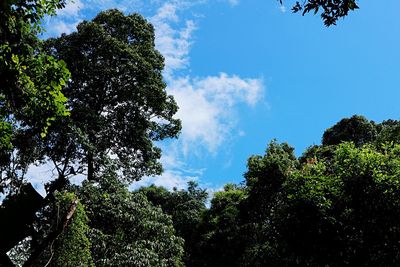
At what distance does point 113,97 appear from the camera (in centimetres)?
1761

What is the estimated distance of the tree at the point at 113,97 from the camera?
16.1 metres

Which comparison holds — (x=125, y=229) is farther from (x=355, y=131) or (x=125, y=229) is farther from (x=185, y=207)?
(x=355, y=131)

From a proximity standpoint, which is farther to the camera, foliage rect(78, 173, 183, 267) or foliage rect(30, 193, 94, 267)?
foliage rect(78, 173, 183, 267)

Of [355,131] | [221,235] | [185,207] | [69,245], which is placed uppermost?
[355,131]

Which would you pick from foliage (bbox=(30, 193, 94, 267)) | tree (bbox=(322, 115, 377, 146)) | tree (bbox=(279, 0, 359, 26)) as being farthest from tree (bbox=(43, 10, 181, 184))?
tree (bbox=(322, 115, 377, 146))

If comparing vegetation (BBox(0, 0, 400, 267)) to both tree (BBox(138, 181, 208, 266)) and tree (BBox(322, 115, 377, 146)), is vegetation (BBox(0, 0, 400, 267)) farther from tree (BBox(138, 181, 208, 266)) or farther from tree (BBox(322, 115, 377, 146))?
tree (BBox(322, 115, 377, 146))

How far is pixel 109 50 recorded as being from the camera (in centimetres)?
1670

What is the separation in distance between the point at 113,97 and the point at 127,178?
152 inches

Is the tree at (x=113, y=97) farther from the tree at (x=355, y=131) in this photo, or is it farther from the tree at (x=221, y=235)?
the tree at (x=355, y=131)

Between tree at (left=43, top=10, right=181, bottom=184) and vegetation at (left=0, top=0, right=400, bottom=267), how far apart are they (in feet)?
0.17

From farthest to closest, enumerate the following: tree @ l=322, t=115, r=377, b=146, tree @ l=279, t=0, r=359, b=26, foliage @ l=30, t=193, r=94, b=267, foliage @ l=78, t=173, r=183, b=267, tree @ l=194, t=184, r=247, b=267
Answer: tree @ l=322, t=115, r=377, b=146 < tree @ l=194, t=184, r=247, b=267 < foliage @ l=78, t=173, r=183, b=267 < foliage @ l=30, t=193, r=94, b=267 < tree @ l=279, t=0, r=359, b=26

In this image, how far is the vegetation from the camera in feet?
22.2

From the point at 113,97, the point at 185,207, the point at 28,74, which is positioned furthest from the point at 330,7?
the point at 185,207

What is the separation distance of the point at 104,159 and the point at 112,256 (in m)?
4.72
